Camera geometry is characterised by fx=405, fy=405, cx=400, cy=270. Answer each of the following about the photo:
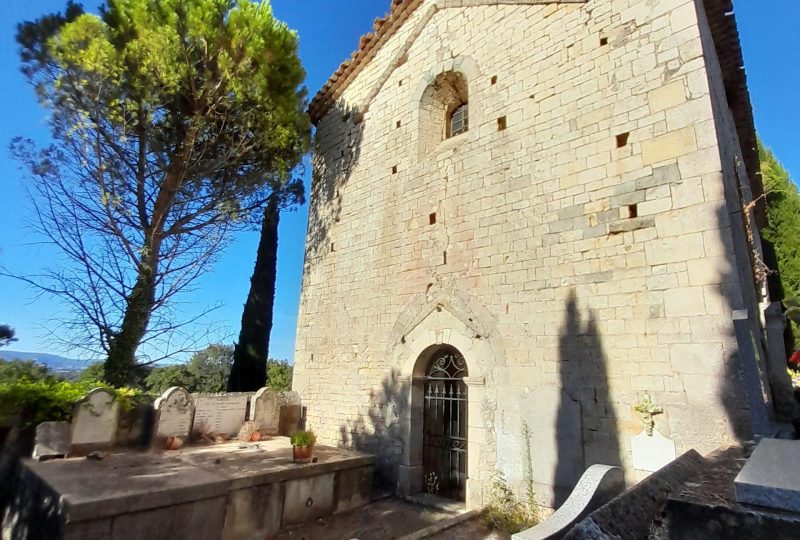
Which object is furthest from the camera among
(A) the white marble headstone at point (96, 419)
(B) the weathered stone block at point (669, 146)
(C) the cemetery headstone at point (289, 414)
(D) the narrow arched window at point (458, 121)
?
(C) the cemetery headstone at point (289, 414)

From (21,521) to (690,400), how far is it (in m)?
6.97

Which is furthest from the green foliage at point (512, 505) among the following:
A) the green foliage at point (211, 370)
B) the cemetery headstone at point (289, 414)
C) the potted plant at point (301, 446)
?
the green foliage at point (211, 370)

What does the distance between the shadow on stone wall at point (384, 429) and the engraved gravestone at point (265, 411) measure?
1.47m

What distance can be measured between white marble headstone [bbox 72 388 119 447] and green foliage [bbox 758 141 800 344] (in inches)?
744

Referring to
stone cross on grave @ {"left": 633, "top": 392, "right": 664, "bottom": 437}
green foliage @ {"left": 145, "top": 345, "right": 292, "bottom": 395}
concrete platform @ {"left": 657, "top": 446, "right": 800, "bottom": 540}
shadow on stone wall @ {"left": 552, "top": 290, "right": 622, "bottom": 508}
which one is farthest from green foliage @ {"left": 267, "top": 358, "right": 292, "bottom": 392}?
concrete platform @ {"left": 657, "top": 446, "right": 800, "bottom": 540}

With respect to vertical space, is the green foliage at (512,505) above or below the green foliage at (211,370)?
below

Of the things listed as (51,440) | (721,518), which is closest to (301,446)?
(51,440)

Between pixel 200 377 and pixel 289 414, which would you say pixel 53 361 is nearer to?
pixel 289 414

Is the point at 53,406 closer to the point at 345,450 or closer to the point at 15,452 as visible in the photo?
the point at 15,452

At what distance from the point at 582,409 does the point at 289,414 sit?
5561 mm

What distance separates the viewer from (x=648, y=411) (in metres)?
4.27

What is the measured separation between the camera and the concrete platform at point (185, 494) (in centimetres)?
356

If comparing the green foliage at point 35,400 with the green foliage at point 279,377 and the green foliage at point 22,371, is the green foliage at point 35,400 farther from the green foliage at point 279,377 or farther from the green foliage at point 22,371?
the green foliage at point 279,377

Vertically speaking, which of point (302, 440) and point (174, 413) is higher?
point (174, 413)
